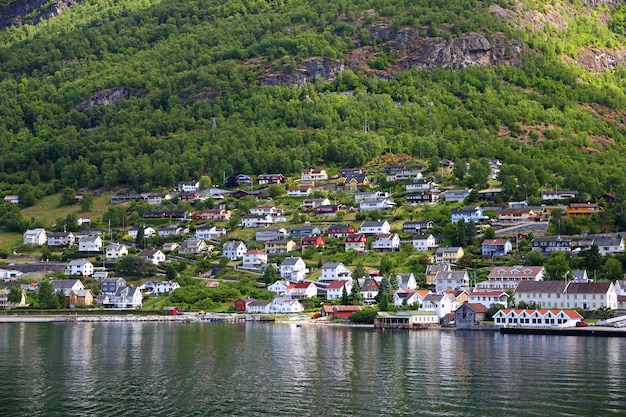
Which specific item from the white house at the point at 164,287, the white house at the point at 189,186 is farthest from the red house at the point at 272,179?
the white house at the point at 164,287

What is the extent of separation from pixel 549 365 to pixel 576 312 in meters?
27.5

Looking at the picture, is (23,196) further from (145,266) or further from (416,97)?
(416,97)

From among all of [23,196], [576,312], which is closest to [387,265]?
[576,312]

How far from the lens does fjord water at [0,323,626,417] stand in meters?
42.4

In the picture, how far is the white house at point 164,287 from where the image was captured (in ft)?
359

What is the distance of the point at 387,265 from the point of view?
352 ft

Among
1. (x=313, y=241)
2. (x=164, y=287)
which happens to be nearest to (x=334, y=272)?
(x=313, y=241)

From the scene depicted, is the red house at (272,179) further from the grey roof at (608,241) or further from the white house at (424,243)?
the grey roof at (608,241)

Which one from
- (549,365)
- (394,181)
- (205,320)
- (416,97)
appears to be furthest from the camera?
(416,97)

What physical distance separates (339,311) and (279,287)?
14.1m

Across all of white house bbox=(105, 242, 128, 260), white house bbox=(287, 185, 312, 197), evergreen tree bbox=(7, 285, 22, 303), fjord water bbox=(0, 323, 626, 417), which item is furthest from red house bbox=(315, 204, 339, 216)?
fjord water bbox=(0, 323, 626, 417)

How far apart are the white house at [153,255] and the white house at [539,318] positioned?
2060 inches

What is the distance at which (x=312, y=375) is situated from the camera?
169 ft

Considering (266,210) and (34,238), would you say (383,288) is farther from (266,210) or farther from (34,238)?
(34,238)
